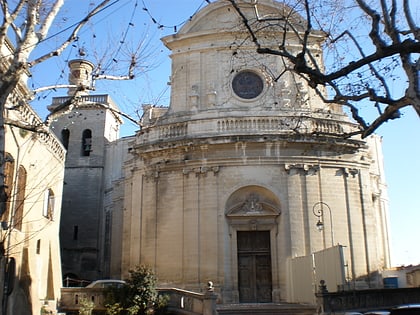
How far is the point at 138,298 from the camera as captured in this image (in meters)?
15.8

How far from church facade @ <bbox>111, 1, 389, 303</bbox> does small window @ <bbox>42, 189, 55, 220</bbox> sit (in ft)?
13.6

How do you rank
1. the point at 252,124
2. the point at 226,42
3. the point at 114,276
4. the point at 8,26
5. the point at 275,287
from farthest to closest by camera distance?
1. the point at 114,276
2. the point at 226,42
3. the point at 252,124
4. the point at 275,287
5. the point at 8,26

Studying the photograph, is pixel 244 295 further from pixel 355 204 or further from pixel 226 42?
pixel 226 42

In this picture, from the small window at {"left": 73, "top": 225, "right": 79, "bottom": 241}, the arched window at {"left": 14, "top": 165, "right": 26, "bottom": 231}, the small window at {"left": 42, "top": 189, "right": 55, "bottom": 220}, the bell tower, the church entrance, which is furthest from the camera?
the small window at {"left": 73, "top": 225, "right": 79, "bottom": 241}

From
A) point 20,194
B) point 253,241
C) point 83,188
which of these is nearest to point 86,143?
point 83,188

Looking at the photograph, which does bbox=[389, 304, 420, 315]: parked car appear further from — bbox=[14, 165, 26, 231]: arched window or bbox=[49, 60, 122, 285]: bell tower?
bbox=[49, 60, 122, 285]: bell tower

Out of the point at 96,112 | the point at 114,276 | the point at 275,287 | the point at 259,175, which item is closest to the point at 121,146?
the point at 96,112

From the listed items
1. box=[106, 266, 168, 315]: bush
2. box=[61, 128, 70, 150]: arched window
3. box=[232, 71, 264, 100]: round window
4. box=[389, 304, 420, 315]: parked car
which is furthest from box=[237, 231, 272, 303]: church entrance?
box=[61, 128, 70, 150]: arched window

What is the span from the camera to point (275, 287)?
20.2 meters

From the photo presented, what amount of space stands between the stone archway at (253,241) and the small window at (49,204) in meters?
7.04

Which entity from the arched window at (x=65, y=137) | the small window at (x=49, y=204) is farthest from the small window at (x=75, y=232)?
the small window at (x=49, y=204)

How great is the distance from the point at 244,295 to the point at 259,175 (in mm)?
4986

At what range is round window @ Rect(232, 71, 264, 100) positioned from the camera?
2341 centimetres

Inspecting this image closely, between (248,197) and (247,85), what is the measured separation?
5584 mm
